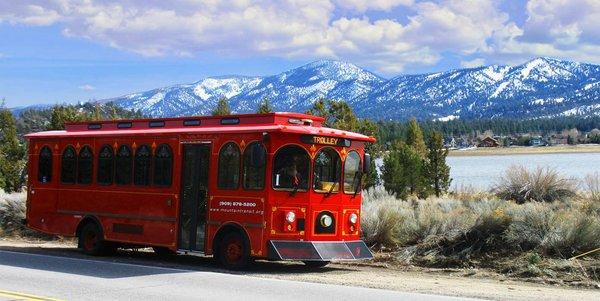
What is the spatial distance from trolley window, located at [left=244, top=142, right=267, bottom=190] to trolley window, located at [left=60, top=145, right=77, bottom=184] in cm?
515

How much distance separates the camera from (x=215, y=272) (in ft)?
44.9

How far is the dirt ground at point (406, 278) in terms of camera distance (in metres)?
11.6

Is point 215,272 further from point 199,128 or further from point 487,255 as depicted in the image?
point 487,255

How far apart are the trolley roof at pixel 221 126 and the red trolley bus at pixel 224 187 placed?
0.08ft

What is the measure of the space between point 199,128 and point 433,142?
2532 cm

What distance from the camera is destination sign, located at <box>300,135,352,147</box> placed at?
45.1 ft

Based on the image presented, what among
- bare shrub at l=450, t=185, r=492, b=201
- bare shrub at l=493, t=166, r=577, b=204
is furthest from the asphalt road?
bare shrub at l=493, t=166, r=577, b=204

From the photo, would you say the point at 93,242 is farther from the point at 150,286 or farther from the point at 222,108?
the point at 222,108

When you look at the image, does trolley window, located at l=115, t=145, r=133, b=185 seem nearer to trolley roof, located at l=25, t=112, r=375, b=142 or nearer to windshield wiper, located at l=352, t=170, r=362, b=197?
trolley roof, located at l=25, t=112, r=375, b=142

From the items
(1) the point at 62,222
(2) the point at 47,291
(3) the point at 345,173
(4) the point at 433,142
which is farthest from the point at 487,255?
(4) the point at 433,142

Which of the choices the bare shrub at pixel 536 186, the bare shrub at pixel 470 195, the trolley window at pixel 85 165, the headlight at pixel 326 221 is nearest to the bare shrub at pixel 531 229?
the headlight at pixel 326 221

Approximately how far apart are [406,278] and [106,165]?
689 cm

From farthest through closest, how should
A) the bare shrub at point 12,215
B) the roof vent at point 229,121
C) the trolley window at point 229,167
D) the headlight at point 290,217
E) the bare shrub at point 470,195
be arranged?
the bare shrub at point 12,215, the bare shrub at point 470,195, the roof vent at point 229,121, the trolley window at point 229,167, the headlight at point 290,217

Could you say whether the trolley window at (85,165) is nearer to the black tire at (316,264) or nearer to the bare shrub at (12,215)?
the black tire at (316,264)
